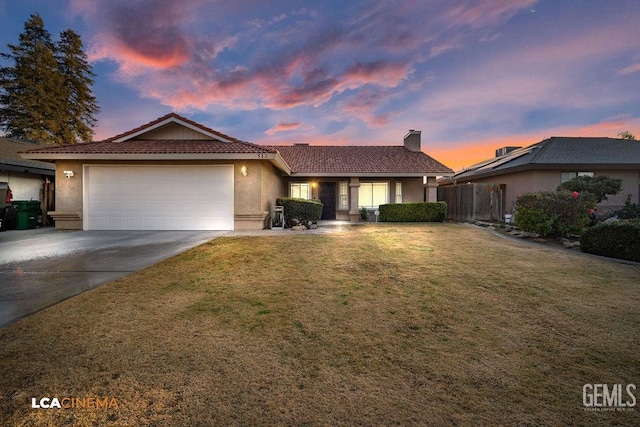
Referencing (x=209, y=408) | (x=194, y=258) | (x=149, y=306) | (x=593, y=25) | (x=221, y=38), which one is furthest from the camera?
(x=221, y=38)

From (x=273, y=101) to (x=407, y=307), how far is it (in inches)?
693

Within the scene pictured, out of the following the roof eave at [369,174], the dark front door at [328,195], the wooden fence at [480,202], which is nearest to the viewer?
the wooden fence at [480,202]

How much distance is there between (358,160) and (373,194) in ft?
8.44

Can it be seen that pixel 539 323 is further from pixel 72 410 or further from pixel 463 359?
pixel 72 410

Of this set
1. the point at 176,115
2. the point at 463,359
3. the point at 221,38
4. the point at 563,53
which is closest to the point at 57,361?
the point at 463,359

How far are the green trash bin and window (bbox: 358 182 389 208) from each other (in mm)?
16218

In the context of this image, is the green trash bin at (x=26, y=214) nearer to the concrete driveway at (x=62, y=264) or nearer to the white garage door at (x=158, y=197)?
the white garage door at (x=158, y=197)

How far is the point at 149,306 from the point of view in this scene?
3.41m

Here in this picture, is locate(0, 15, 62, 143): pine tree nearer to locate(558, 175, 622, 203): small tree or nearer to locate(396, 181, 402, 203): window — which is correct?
locate(396, 181, 402, 203): window

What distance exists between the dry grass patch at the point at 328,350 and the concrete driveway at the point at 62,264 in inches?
17.2

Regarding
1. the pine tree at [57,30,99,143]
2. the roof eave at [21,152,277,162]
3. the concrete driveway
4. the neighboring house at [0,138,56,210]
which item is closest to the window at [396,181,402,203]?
the roof eave at [21,152,277,162]

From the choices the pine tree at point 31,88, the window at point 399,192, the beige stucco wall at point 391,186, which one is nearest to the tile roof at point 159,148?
the beige stucco wall at point 391,186

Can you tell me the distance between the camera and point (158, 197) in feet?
37.4

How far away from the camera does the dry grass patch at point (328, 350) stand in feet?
5.58
